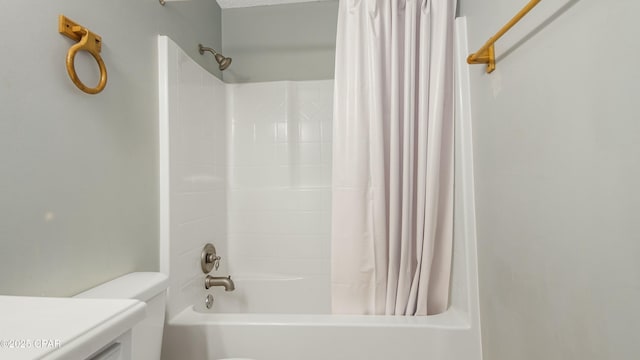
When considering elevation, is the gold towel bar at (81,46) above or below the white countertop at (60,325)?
above

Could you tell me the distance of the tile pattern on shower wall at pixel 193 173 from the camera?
133cm

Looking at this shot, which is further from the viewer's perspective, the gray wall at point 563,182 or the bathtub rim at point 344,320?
the bathtub rim at point 344,320

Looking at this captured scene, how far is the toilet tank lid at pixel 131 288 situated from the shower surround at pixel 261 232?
23cm

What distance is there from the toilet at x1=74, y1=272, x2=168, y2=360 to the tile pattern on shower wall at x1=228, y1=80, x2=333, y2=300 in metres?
0.97

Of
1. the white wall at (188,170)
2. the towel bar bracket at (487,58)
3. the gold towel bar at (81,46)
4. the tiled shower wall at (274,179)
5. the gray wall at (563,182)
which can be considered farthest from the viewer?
the tiled shower wall at (274,179)

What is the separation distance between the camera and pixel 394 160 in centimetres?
121

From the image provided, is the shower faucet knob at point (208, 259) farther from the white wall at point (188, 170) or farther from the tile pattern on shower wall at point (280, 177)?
the tile pattern on shower wall at point (280, 177)

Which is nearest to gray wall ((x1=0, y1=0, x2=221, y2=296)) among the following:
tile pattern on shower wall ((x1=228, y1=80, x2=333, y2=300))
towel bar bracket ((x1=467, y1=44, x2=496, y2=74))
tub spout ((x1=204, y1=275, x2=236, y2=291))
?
tub spout ((x1=204, y1=275, x2=236, y2=291))

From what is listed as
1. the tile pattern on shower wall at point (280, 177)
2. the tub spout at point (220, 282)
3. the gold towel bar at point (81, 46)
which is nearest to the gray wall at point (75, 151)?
the gold towel bar at point (81, 46)

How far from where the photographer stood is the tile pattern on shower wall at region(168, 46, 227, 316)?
1325 millimetres

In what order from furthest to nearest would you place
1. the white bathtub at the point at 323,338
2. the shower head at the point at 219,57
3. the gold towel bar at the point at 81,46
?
the shower head at the point at 219,57 → the white bathtub at the point at 323,338 → the gold towel bar at the point at 81,46

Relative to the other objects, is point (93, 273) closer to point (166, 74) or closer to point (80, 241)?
point (80, 241)

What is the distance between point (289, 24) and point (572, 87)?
1787 mm

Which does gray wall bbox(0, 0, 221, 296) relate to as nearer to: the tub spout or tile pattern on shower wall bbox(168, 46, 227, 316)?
tile pattern on shower wall bbox(168, 46, 227, 316)
